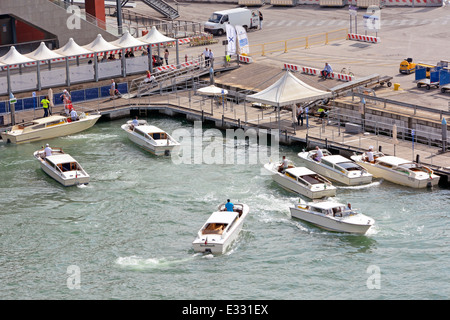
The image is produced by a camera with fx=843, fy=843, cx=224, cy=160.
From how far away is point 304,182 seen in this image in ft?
163

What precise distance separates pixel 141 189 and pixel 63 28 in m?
34.4

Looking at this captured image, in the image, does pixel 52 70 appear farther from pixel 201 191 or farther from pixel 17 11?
pixel 201 191

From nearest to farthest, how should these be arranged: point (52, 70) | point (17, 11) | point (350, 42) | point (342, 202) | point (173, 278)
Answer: point (173, 278) → point (342, 202) → point (52, 70) → point (17, 11) → point (350, 42)

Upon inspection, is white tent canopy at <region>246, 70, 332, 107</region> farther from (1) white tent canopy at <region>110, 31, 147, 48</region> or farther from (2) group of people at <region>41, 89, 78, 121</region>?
(1) white tent canopy at <region>110, 31, 147, 48</region>

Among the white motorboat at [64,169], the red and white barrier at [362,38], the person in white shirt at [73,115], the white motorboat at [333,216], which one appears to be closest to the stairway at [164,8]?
the red and white barrier at [362,38]

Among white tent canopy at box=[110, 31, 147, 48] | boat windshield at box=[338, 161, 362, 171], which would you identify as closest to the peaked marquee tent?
boat windshield at box=[338, 161, 362, 171]

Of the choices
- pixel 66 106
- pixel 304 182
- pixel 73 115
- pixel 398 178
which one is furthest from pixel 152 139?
pixel 398 178

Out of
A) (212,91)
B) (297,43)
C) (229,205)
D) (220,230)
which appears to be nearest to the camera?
(220,230)

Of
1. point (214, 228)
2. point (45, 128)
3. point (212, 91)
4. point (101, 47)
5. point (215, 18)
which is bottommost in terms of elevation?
point (214, 228)

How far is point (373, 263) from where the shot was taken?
40.9 meters

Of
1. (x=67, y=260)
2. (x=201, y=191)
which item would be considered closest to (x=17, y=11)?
(x=201, y=191)

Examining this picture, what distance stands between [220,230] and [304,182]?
8781 millimetres

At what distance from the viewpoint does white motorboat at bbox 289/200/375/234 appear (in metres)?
43.8

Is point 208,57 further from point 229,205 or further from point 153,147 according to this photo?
point 229,205
